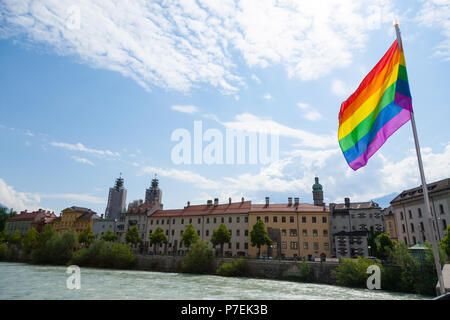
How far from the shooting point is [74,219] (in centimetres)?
9375

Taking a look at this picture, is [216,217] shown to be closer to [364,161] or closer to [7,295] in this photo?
[7,295]

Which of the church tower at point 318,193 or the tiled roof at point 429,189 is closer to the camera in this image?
the tiled roof at point 429,189

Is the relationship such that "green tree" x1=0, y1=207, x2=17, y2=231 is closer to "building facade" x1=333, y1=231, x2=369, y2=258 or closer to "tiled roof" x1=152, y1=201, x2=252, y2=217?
"tiled roof" x1=152, y1=201, x2=252, y2=217

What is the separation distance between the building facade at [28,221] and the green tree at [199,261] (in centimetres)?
7277

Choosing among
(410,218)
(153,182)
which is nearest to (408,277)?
(410,218)

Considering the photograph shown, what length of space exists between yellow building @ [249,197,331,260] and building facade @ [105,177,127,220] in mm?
97364

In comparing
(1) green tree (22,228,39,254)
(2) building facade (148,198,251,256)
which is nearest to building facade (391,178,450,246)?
(2) building facade (148,198,251,256)

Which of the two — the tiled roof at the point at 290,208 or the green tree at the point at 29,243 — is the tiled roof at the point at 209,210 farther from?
the green tree at the point at 29,243

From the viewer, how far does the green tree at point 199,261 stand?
5097 centimetres

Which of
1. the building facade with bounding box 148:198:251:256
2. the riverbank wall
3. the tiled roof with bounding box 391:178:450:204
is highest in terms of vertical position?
the tiled roof with bounding box 391:178:450:204

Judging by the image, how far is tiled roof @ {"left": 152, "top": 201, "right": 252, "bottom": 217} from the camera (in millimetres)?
69338

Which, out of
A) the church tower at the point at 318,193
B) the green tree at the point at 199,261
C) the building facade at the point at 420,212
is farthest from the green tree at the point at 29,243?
the church tower at the point at 318,193

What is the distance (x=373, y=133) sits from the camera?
934cm
